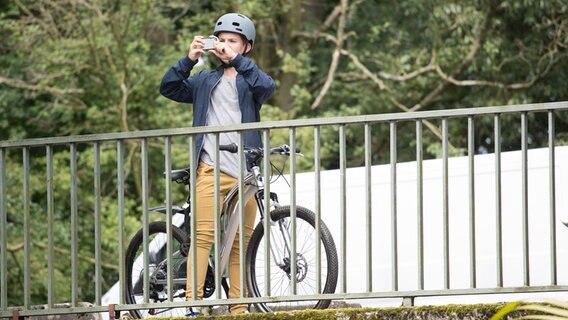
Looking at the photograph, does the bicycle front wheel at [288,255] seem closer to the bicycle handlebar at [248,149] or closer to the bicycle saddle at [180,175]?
the bicycle handlebar at [248,149]

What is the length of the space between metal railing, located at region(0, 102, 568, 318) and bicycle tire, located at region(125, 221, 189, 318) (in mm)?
144

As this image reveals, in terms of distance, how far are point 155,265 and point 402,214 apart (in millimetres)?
2631

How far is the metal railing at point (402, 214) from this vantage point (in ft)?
26.2

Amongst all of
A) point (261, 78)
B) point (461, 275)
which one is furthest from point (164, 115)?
point (261, 78)

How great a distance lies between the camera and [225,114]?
28.9ft

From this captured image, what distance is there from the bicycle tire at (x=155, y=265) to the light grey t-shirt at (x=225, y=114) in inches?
24.4

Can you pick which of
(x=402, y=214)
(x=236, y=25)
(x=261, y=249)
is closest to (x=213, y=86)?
(x=236, y=25)

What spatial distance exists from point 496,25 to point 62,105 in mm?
5992

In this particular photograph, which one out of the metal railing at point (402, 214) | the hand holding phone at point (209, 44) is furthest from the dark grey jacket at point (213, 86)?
the metal railing at point (402, 214)

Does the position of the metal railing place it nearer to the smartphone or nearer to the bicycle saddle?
the bicycle saddle

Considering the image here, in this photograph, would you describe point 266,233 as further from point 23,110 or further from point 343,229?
point 23,110

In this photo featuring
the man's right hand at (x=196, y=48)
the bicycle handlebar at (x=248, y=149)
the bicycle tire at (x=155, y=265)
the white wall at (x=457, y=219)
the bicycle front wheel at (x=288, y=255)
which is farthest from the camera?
the white wall at (x=457, y=219)

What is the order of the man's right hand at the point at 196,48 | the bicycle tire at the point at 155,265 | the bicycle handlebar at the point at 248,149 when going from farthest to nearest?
the bicycle tire at the point at 155,265, the man's right hand at the point at 196,48, the bicycle handlebar at the point at 248,149

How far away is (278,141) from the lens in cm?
2192
